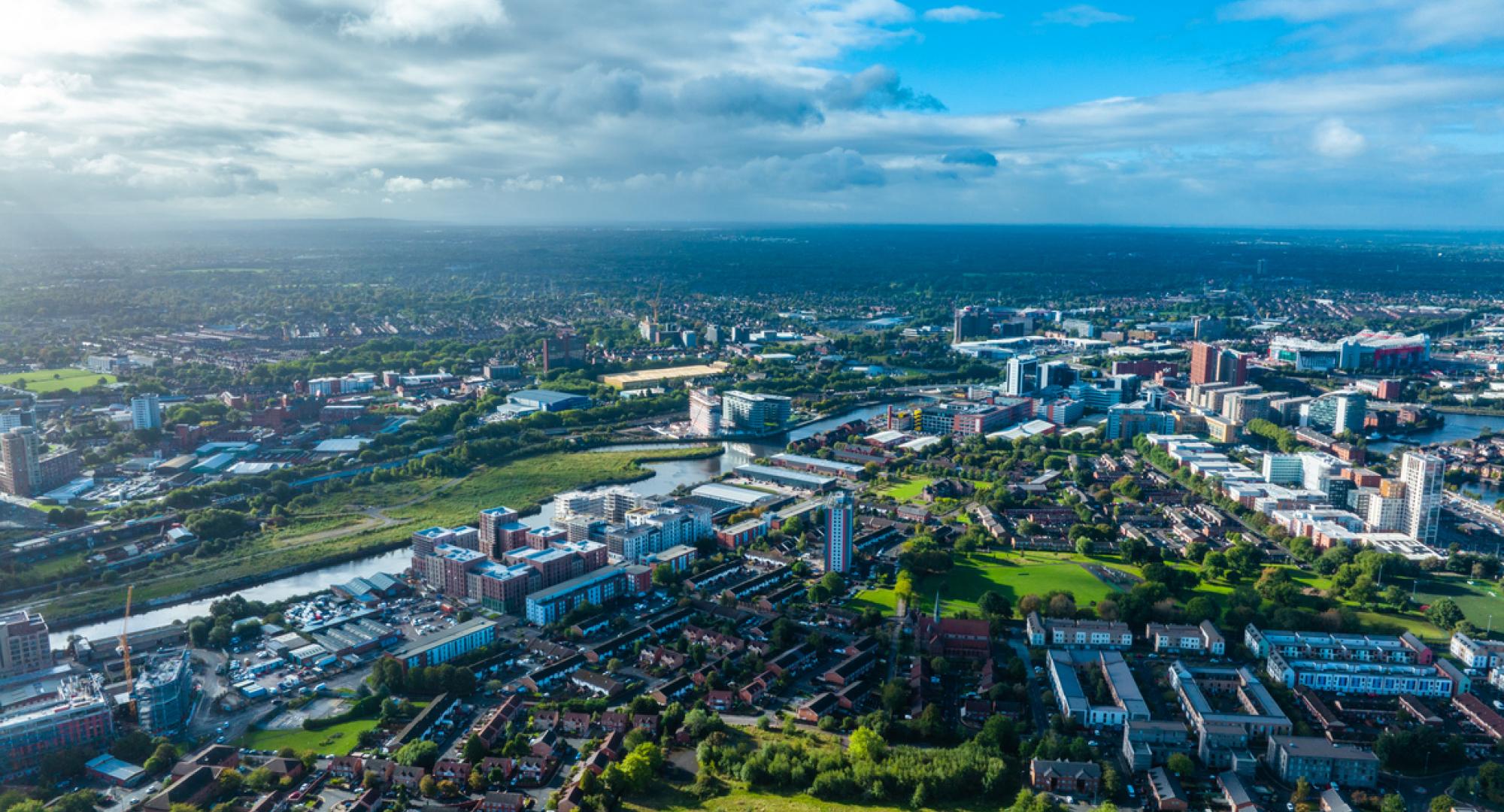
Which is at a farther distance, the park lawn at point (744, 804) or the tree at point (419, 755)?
the tree at point (419, 755)

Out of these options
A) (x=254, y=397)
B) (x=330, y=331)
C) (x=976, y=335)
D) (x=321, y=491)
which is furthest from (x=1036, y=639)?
(x=330, y=331)

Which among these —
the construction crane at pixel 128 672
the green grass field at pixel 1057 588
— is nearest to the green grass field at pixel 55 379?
the construction crane at pixel 128 672

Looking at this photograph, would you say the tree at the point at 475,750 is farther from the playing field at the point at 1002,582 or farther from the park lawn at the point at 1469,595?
the park lawn at the point at 1469,595

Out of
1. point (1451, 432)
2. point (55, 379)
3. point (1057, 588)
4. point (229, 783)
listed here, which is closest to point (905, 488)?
point (1057, 588)

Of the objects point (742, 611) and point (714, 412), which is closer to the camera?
point (742, 611)

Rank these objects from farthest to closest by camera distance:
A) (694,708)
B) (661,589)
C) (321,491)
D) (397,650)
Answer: (321,491) → (661,589) → (397,650) → (694,708)

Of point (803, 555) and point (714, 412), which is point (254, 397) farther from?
point (803, 555)

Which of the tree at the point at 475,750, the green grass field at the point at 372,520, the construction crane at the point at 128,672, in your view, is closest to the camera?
the tree at the point at 475,750
